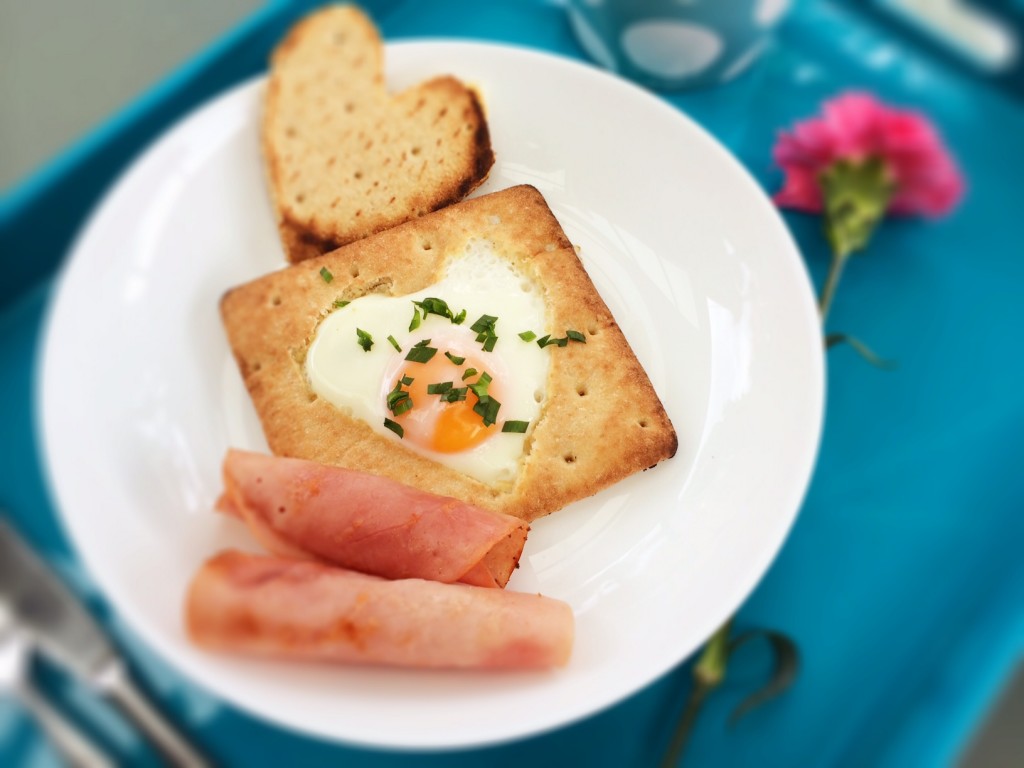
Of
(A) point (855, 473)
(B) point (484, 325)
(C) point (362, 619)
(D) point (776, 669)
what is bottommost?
(D) point (776, 669)

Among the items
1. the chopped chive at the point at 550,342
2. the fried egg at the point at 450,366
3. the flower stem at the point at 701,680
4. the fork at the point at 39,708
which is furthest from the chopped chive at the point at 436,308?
the fork at the point at 39,708

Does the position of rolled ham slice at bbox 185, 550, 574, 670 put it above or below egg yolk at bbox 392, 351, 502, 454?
below

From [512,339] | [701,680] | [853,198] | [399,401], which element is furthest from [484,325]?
[853,198]

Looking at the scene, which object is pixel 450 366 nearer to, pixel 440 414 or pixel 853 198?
pixel 440 414

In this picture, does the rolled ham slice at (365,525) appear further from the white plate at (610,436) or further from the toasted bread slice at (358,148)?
the toasted bread slice at (358,148)

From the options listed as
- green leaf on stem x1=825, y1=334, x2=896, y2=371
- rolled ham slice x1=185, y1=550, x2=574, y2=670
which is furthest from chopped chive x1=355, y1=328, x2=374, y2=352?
green leaf on stem x1=825, y1=334, x2=896, y2=371

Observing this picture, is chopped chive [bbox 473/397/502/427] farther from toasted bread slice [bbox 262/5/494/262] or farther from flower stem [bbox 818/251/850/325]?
flower stem [bbox 818/251/850/325]
